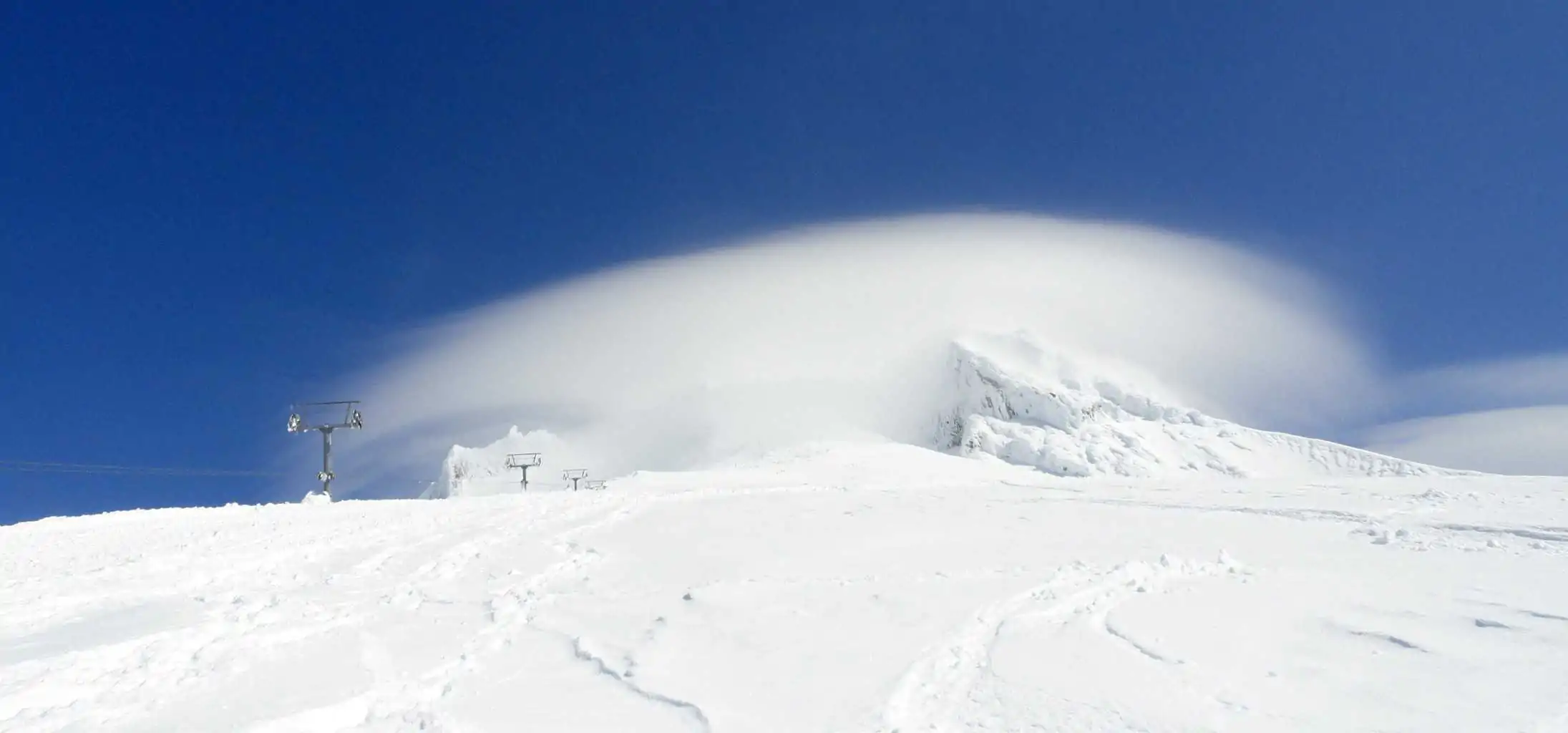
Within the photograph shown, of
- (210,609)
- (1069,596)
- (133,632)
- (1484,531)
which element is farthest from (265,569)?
(1484,531)

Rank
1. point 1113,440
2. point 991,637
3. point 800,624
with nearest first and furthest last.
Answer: point 991,637 < point 800,624 < point 1113,440

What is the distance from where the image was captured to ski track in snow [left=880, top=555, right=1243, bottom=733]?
6.51 metres

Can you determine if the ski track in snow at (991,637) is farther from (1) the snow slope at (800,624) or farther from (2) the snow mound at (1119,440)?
(2) the snow mound at (1119,440)

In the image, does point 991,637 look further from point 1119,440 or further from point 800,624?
point 1119,440

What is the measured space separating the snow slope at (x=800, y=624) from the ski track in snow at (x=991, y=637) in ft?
0.14

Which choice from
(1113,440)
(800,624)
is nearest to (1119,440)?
(1113,440)

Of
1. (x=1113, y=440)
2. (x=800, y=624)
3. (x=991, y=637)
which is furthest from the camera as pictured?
(x=1113, y=440)

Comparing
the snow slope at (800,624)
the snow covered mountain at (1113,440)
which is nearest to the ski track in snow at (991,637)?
the snow slope at (800,624)

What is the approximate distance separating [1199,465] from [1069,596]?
5812 inches

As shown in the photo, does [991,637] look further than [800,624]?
No

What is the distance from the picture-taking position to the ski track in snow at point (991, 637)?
6.51 metres

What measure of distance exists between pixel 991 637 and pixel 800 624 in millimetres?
1977

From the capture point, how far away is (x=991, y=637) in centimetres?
869

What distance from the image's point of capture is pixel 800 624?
9.59 m
